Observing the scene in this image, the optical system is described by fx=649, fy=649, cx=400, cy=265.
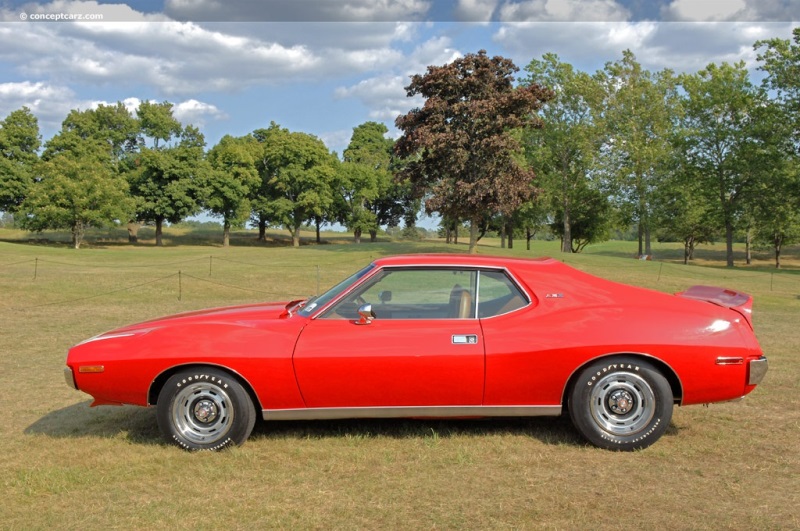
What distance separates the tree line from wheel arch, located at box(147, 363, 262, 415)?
105ft

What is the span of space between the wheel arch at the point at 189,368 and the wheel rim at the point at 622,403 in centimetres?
267

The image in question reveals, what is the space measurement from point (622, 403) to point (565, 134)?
173ft

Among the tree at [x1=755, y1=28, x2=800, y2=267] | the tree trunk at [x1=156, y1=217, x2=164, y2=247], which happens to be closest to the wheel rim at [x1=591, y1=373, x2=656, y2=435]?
the tree at [x1=755, y1=28, x2=800, y2=267]

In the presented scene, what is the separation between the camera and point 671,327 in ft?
16.6

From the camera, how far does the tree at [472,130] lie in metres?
36.7

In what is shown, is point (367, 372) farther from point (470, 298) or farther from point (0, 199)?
point (0, 199)

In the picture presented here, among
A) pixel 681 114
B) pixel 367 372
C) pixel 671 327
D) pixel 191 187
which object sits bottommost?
Answer: pixel 367 372

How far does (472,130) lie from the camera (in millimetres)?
37750

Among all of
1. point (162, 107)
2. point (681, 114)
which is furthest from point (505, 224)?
point (162, 107)

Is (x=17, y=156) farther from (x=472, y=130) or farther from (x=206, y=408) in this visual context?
(x=206, y=408)

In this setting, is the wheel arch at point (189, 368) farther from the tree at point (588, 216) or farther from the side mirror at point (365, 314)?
the tree at point (588, 216)

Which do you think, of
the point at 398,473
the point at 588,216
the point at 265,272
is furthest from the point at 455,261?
the point at 588,216

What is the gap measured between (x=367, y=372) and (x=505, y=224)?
2185 inches

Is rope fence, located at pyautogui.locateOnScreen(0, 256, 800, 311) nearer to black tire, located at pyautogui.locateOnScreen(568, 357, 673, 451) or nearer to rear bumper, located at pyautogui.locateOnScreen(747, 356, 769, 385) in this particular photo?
black tire, located at pyautogui.locateOnScreen(568, 357, 673, 451)
